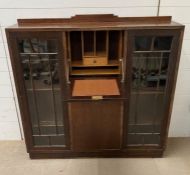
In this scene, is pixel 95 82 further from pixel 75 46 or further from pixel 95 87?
pixel 75 46

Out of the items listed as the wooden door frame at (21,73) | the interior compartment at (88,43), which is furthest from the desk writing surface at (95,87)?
the interior compartment at (88,43)

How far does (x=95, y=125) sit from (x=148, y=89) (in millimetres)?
541

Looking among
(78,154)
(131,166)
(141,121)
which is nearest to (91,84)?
(141,121)

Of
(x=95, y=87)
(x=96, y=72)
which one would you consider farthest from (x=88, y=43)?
(x=95, y=87)

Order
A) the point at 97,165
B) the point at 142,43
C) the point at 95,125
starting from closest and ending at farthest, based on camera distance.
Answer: the point at 142,43 < the point at 95,125 < the point at 97,165

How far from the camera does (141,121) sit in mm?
1955

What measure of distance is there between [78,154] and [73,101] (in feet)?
1.99

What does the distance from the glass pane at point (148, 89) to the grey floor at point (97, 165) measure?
0.66 ft

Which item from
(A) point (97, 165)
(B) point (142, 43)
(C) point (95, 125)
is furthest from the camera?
(A) point (97, 165)

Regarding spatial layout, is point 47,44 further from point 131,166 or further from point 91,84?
point 131,166

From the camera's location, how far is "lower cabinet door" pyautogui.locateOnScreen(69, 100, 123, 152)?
178 centimetres

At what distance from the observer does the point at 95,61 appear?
1.78 meters

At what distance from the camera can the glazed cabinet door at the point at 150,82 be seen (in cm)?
160

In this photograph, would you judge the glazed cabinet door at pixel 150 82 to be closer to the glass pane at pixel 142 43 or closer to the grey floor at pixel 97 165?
the glass pane at pixel 142 43
